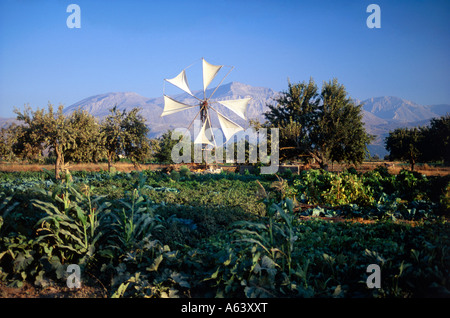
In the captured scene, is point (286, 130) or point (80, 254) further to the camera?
point (286, 130)

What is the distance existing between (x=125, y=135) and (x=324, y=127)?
18.0m

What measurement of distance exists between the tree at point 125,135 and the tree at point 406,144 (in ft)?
102

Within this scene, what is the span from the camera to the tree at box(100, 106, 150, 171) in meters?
29.8

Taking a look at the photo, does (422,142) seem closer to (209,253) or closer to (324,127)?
(324,127)

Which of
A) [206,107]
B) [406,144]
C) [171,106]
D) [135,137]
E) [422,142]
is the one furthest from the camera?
[406,144]

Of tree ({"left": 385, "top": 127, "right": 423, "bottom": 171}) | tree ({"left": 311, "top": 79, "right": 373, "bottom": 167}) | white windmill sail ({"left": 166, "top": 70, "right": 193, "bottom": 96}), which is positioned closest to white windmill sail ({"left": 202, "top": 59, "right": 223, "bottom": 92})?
white windmill sail ({"left": 166, "top": 70, "right": 193, "bottom": 96})

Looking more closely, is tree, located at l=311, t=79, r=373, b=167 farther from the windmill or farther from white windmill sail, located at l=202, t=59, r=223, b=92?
white windmill sail, located at l=202, t=59, r=223, b=92

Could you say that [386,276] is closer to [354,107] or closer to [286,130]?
[286,130]

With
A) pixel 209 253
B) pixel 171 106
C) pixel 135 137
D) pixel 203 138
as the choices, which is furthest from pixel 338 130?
pixel 209 253

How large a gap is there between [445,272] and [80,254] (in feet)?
15.8

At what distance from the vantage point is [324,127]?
83.6ft

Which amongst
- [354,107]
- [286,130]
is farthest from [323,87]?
[286,130]
